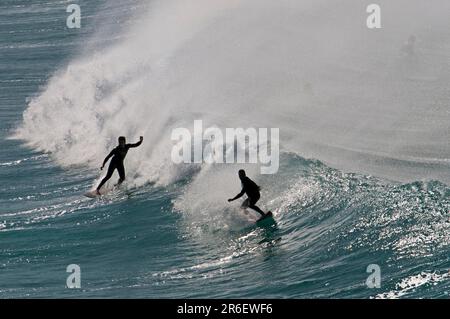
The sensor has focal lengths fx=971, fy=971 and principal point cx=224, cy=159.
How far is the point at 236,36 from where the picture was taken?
3834 cm

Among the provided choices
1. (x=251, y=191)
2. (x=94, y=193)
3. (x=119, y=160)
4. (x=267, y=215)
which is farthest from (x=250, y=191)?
(x=94, y=193)

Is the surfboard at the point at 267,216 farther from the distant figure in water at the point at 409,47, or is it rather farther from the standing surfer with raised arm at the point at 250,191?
the distant figure in water at the point at 409,47

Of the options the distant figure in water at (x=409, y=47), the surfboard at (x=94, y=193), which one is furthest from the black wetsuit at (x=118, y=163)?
the distant figure in water at (x=409, y=47)

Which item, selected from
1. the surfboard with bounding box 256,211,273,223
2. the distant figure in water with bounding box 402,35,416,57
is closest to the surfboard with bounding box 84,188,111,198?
the surfboard with bounding box 256,211,273,223

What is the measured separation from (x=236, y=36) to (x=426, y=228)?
2045 cm

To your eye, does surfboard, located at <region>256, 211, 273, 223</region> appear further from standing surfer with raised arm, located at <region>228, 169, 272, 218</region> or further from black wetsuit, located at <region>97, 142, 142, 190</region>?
black wetsuit, located at <region>97, 142, 142, 190</region>

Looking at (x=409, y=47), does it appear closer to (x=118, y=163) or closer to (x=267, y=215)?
(x=118, y=163)

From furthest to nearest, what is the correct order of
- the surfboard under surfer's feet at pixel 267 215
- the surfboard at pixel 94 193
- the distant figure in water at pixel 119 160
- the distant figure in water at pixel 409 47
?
the distant figure in water at pixel 409 47
the surfboard at pixel 94 193
the distant figure in water at pixel 119 160
the surfboard under surfer's feet at pixel 267 215

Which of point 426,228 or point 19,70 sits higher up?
point 19,70

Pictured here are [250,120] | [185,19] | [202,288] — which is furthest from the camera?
[185,19]

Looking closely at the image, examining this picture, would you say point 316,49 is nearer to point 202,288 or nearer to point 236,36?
point 236,36
